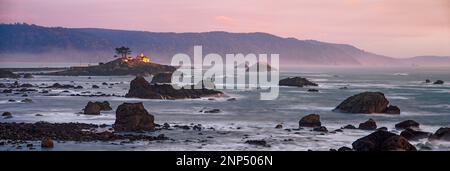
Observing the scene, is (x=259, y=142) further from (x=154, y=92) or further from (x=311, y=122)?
(x=154, y=92)

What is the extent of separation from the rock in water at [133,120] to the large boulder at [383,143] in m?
13.4

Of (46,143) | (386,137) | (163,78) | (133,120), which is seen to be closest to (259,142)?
(386,137)

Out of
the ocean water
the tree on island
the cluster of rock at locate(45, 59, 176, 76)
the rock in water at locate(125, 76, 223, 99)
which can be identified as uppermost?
the tree on island

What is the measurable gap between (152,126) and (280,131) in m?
8.10

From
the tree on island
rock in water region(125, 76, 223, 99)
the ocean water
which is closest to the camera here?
the ocean water

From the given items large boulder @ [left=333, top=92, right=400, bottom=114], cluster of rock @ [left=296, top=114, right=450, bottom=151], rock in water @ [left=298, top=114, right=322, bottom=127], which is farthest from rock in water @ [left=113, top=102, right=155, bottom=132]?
large boulder @ [left=333, top=92, right=400, bottom=114]

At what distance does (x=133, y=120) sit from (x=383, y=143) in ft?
51.4

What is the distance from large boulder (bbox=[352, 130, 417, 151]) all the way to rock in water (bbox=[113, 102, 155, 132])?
13354mm

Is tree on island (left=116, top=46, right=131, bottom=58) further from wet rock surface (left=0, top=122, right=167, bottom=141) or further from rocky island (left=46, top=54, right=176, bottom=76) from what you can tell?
wet rock surface (left=0, top=122, right=167, bottom=141)

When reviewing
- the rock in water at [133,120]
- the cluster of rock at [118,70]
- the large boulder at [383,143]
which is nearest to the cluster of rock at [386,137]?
the large boulder at [383,143]

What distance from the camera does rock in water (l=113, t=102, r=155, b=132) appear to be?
33312mm

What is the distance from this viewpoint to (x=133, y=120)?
110ft
